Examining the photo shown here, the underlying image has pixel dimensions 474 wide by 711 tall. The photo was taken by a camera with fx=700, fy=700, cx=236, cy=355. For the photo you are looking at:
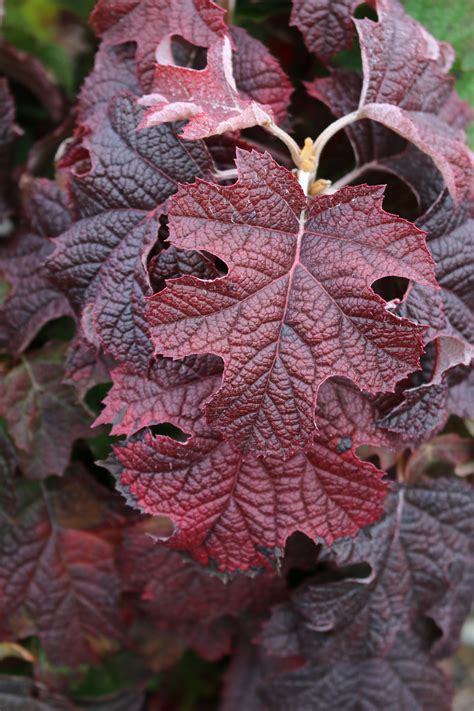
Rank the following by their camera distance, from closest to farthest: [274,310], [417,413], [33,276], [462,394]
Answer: [274,310] → [417,413] → [462,394] → [33,276]

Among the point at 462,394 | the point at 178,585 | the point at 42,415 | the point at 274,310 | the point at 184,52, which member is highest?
the point at 184,52

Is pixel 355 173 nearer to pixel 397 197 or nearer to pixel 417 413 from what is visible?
pixel 397 197

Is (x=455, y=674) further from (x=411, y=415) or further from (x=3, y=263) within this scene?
(x=3, y=263)

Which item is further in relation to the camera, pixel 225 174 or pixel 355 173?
pixel 355 173

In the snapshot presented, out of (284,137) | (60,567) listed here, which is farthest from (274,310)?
(60,567)

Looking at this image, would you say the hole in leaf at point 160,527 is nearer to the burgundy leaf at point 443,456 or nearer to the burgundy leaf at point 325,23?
the burgundy leaf at point 443,456

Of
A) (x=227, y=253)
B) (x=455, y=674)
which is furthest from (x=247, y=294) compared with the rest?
(x=455, y=674)
